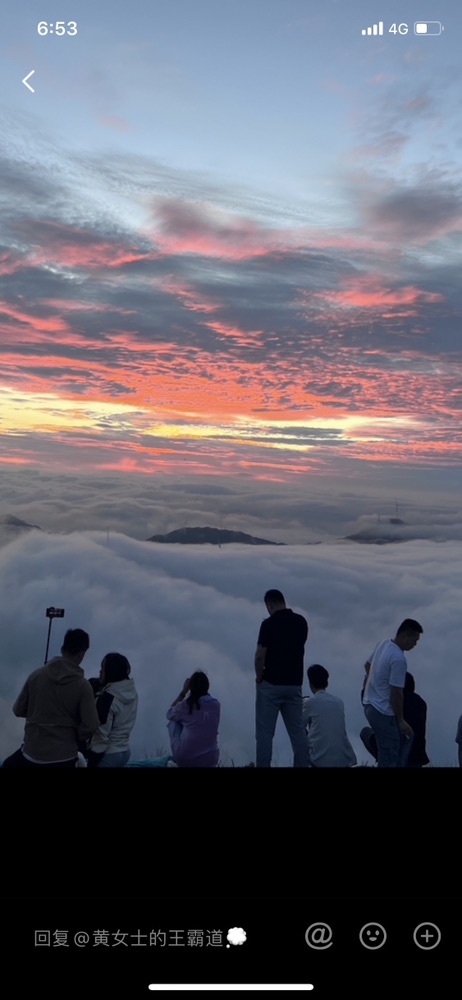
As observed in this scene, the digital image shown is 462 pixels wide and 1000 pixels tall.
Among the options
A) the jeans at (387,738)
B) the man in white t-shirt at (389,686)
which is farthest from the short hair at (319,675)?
the jeans at (387,738)

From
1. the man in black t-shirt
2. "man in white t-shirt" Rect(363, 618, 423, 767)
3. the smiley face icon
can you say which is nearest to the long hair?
the man in black t-shirt

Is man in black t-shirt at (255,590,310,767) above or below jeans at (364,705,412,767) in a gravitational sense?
above

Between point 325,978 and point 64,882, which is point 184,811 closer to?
point 64,882

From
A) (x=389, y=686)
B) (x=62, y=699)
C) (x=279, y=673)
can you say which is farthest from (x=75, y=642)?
(x=279, y=673)

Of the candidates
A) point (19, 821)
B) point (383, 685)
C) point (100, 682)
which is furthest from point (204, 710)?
point (19, 821)

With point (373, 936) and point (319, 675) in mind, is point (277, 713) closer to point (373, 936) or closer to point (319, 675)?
point (319, 675)

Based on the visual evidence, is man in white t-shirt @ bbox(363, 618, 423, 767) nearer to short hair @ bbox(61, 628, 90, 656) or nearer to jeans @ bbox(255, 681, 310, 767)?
jeans @ bbox(255, 681, 310, 767)
